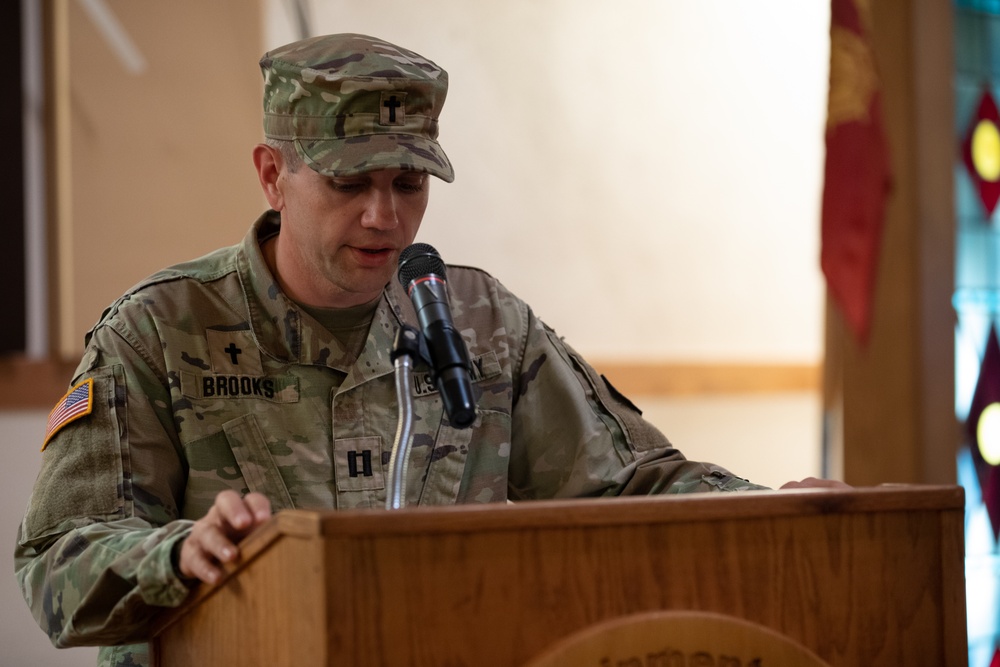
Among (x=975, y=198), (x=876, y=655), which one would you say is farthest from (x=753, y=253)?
(x=876, y=655)

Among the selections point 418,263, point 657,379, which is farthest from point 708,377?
point 418,263

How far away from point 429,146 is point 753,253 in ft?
10.7

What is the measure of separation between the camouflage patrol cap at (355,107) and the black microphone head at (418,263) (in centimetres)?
20

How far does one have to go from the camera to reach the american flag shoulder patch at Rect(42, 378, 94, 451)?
1510 mm

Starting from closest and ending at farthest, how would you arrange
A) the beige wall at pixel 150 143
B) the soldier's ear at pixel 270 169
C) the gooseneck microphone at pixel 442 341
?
the gooseneck microphone at pixel 442 341 < the soldier's ear at pixel 270 169 < the beige wall at pixel 150 143

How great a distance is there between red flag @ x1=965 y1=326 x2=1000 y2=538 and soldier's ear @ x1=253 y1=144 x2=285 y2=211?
76.7 inches

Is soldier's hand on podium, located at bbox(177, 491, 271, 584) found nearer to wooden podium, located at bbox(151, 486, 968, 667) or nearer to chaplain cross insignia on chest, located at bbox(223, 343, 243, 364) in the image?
wooden podium, located at bbox(151, 486, 968, 667)

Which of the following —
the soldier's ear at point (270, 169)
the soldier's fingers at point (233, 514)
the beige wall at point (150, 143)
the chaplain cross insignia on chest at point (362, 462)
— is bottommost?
the soldier's fingers at point (233, 514)

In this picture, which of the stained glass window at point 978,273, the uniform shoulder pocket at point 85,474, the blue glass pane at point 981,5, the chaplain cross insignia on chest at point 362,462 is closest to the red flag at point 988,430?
the stained glass window at point 978,273

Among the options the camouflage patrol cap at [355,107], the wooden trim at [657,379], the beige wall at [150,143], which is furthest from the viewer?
the beige wall at [150,143]

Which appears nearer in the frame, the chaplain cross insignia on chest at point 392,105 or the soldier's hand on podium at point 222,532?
the soldier's hand on podium at point 222,532

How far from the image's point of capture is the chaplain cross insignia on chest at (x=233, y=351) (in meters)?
1.71

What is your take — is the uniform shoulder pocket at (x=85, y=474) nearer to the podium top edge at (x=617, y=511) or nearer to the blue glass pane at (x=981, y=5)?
the podium top edge at (x=617, y=511)

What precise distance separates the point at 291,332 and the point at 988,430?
6.47 ft
